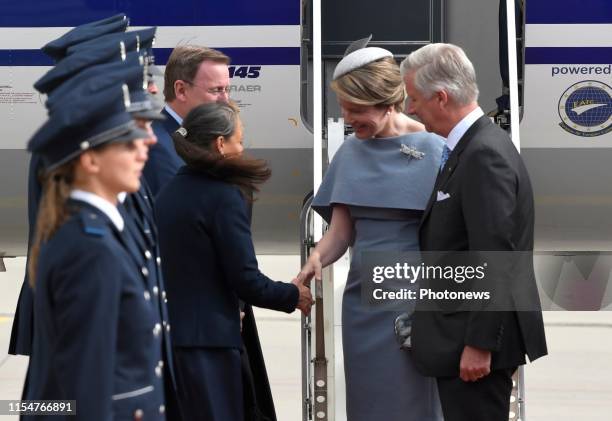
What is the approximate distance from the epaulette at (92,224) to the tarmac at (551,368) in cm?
454

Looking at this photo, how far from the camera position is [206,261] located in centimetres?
379

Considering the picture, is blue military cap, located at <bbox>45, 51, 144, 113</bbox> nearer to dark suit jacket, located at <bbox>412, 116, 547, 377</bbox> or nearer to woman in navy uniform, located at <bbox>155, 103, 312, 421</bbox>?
woman in navy uniform, located at <bbox>155, 103, 312, 421</bbox>

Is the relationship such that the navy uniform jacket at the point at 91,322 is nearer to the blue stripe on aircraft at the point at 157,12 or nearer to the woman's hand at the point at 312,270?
the woman's hand at the point at 312,270

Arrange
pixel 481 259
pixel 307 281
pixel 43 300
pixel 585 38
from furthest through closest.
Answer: pixel 585 38, pixel 307 281, pixel 481 259, pixel 43 300

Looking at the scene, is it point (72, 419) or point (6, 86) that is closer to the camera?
point (72, 419)

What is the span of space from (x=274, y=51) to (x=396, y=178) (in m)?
2.44

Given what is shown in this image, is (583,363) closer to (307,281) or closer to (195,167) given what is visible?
(307,281)

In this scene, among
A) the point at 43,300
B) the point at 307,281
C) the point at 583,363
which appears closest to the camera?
the point at 43,300

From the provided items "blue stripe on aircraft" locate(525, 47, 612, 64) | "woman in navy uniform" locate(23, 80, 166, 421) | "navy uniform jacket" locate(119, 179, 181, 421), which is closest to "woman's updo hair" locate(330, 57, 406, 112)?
"navy uniform jacket" locate(119, 179, 181, 421)

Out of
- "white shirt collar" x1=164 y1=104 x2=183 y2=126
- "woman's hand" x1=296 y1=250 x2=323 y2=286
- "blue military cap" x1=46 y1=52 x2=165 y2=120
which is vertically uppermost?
"blue military cap" x1=46 y1=52 x2=165 y2=120

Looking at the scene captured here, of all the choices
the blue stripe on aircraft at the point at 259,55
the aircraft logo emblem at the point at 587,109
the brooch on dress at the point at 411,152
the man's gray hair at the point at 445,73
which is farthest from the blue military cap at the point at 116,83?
the aircraft logo emblem at the point at 587,109

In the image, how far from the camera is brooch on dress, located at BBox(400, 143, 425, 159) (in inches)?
159

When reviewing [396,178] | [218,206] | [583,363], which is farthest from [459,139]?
[583,363]

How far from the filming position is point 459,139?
3654 millimetres
